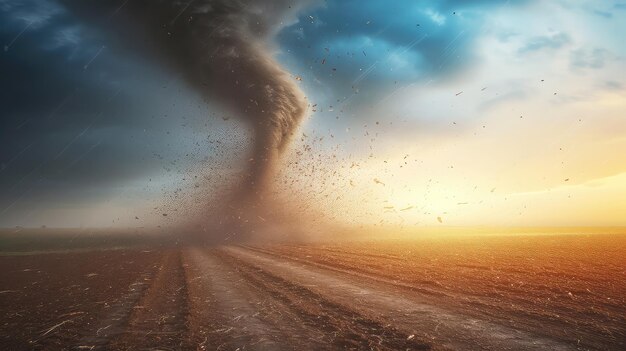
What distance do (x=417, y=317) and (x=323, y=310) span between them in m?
2.89

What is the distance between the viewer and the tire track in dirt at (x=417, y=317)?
7953 millimetres

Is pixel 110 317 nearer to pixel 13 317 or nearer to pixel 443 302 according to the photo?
pixel 13 317

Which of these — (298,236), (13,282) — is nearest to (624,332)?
(13,282)

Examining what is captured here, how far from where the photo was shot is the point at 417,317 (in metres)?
10.0

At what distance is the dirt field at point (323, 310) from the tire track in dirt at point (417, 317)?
0.12ft

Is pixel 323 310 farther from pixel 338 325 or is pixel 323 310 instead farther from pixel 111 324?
pixel 111 324

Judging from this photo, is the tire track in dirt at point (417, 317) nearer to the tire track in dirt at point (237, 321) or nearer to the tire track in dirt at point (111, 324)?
the tire track in dirt at point (237, 321)

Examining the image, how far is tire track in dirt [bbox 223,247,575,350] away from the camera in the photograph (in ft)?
26.1

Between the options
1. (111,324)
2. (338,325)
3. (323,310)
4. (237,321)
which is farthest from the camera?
(323,310)

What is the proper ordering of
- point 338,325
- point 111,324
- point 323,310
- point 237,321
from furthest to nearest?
point 323,310 → point 111,324 → point 237,321 → point 338,325

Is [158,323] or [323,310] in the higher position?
[323,310]

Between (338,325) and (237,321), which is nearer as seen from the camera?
(338,325)

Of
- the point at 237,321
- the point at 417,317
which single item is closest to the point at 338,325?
the point at 417,317

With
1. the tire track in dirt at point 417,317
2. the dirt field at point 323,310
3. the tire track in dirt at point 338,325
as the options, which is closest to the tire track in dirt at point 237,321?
the dirt field at point 323,310
